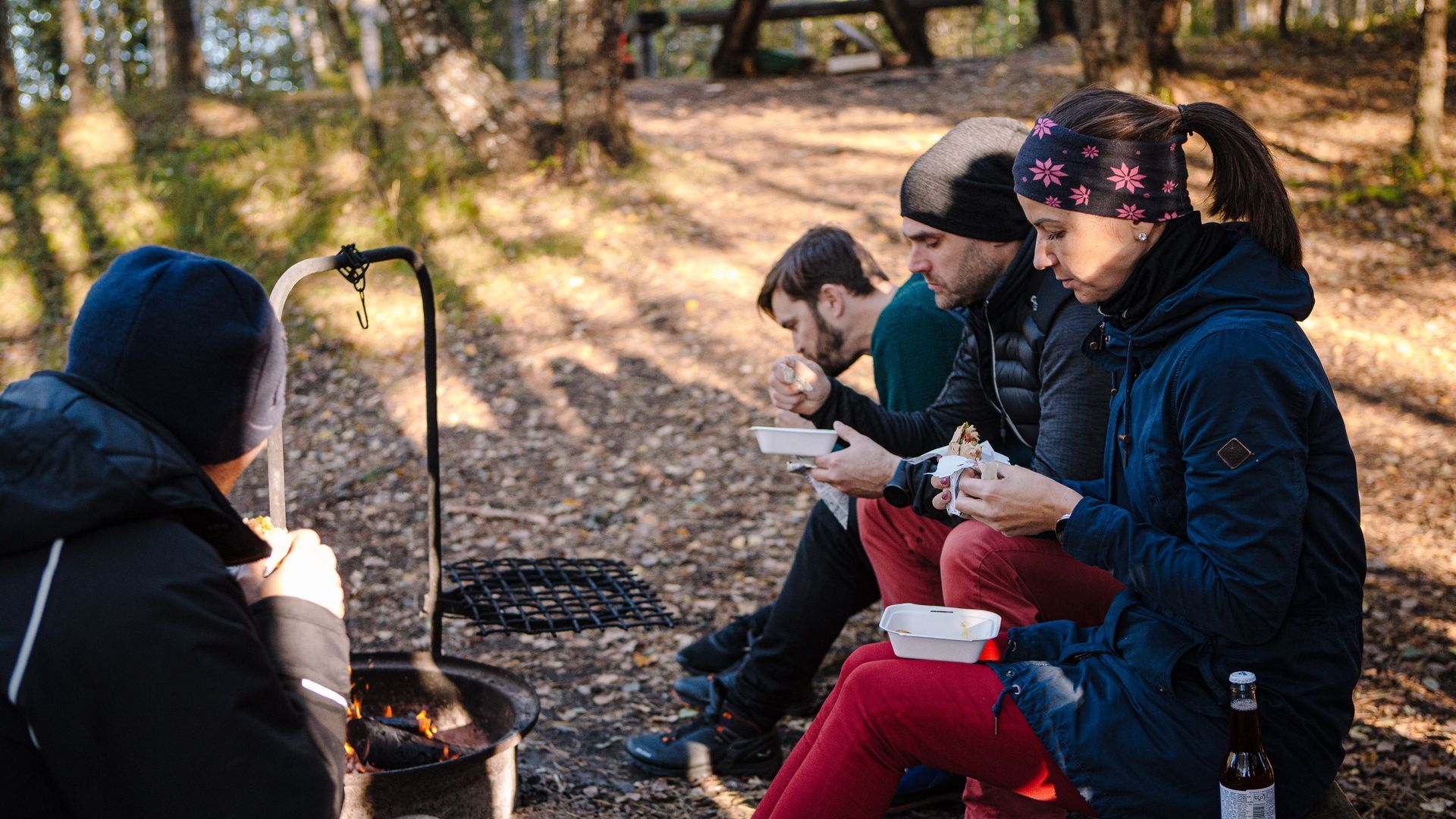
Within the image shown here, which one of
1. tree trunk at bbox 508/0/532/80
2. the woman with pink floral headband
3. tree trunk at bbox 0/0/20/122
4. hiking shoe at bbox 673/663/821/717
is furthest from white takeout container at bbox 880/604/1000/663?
tree trunk at bbox 508/0/532/80

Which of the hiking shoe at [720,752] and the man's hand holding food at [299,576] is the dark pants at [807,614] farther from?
the man's hand holding food at [299,576]

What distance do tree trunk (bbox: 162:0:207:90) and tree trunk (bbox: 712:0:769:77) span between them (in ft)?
21.5

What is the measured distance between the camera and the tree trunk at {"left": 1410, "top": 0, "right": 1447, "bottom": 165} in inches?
330

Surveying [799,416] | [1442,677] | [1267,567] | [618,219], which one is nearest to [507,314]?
[618,219]

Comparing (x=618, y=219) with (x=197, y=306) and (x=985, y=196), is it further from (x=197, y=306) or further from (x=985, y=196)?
(x=197, y=306)

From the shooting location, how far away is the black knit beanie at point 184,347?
1695 millimetres

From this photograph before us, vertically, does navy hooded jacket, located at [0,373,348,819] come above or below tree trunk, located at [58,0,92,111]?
below

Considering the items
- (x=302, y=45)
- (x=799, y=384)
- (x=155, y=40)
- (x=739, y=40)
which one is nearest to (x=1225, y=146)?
(x=799, y=384)

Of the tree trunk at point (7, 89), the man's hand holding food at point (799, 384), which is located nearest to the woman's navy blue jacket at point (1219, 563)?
the man's hand holding food at point (799, 384)

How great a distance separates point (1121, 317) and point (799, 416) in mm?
1539

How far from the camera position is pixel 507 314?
839 centimetres

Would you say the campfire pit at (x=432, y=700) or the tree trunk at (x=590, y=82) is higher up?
the tree trunk at (x=590, y=82)

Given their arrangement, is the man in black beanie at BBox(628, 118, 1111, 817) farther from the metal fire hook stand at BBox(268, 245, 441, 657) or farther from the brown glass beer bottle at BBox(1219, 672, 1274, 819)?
the metal fire hook stand at BBox(268, 245, 441, 657)

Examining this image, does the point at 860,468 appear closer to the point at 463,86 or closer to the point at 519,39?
the point at 463,86
